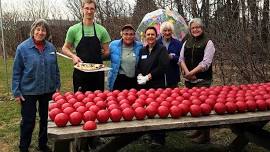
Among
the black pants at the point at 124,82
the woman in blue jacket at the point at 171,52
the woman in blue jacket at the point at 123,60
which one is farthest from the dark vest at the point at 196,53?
the black pants at the point at 124,82

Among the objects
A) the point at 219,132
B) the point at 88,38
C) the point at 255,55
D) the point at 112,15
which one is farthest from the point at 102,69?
the point at 112,15

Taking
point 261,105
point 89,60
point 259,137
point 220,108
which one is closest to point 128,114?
point 220,108

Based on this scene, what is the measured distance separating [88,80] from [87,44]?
18.8 inches

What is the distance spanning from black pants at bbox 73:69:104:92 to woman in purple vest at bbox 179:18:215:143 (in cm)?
116

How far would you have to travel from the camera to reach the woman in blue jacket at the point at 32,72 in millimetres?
5242

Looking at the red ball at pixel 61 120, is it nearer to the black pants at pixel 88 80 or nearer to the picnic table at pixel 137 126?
the picnic table at pixel 137 126

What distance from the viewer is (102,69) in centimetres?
531

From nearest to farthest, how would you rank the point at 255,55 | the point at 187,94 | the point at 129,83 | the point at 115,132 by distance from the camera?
1. the point at 115,132
2. the point at 187,94
3. the point at 129,83
4. the point at 255,55

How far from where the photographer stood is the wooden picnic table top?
339cm

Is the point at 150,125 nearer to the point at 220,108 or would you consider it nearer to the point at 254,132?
the point at 220,108

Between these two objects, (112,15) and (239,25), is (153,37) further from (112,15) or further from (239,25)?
(112,15)

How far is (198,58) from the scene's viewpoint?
5.86 meters

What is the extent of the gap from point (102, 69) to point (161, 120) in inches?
67.2

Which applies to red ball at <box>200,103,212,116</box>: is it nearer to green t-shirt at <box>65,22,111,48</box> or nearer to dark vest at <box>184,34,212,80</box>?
dark vest at <box>184,34,212,80</box>
